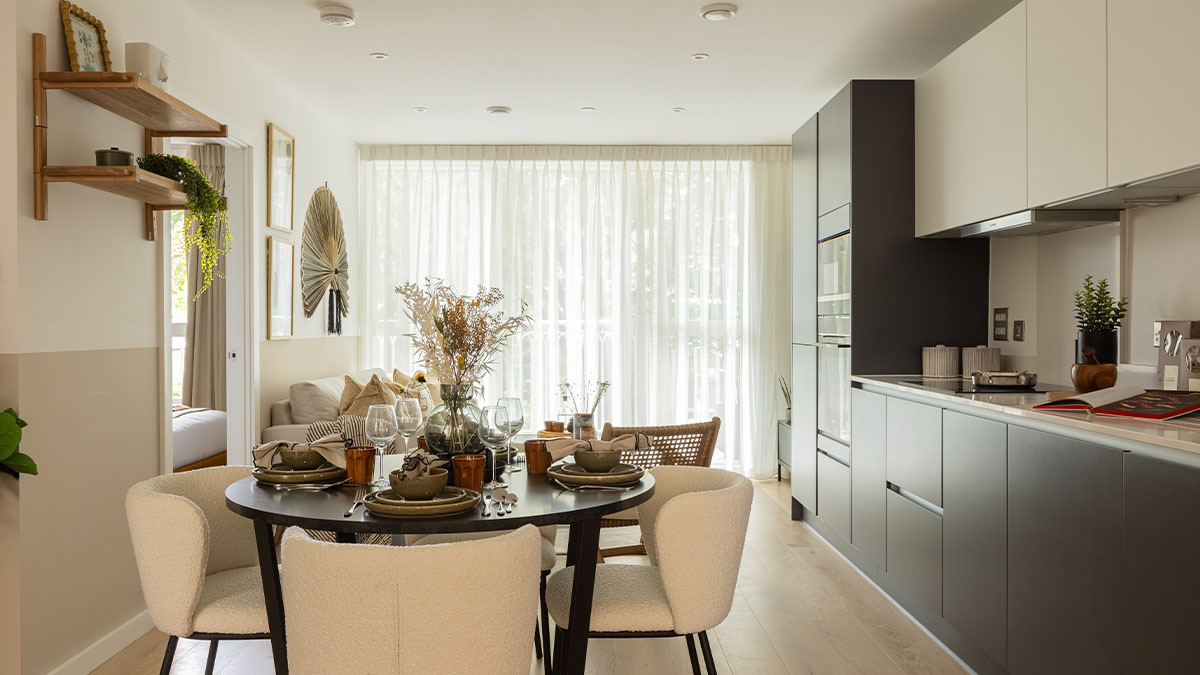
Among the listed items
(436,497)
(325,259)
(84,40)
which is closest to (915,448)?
(436,497)

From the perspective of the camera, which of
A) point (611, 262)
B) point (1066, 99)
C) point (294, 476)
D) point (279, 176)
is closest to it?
point (294, 476)

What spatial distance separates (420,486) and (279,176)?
3.71 metres

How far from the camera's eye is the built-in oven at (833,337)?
4328mm

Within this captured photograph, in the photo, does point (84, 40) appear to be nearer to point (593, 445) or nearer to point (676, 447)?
point (593, 445)

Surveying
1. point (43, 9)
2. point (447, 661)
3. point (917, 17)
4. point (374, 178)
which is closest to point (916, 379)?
point (917, 17)

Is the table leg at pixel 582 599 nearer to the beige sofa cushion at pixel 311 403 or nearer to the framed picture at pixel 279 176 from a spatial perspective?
the beige sofa cushion at pixel 311 403

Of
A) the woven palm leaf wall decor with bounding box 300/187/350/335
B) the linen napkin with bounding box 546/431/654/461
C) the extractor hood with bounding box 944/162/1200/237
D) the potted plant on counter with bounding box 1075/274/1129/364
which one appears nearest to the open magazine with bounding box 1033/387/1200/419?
the potted plant on counter with bounding box 1075/274/1129/364

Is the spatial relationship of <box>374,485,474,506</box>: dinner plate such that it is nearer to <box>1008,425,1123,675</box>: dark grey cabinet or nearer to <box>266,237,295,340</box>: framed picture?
<box>1008,425,1123,675</box>: dark grey cabinet

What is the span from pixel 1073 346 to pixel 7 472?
3942mm

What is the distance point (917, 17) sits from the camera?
156 inches

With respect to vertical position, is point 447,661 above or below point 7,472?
below

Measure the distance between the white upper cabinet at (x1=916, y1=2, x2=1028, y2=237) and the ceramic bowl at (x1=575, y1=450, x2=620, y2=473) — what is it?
1918 millimetres

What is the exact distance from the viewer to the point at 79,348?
3037mm

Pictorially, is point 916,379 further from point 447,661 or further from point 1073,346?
point 447,661
